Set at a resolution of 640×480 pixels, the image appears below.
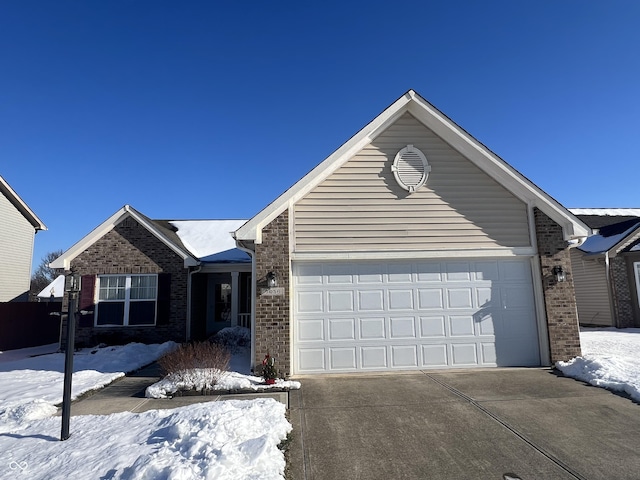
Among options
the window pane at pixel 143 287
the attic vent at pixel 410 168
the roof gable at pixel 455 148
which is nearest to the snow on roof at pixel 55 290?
the window pane at pixel 143 287

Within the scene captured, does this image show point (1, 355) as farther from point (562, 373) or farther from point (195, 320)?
point (562, 373)

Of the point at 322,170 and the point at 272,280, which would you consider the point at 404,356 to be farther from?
the point at 322,170

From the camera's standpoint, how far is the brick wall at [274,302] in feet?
26.8

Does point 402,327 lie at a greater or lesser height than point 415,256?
lesser

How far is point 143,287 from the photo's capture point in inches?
521

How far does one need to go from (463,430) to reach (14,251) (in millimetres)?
20892

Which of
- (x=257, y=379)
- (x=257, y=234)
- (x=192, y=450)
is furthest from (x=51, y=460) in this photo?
(x=257, y=234)

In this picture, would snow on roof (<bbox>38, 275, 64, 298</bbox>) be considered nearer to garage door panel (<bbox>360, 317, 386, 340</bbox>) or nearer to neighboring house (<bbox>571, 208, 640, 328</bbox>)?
garage door panel (<bbox>360, 317, 386, 340</bbox>)

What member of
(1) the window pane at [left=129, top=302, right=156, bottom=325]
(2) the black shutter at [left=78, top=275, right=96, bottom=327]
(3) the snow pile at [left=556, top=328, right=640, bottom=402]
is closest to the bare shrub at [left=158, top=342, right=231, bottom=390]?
(1) the window pane at [left=129, top=302, right=156, bottom=325]

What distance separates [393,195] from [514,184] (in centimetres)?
288

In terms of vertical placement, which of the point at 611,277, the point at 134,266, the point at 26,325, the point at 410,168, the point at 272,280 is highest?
the point at 410,168

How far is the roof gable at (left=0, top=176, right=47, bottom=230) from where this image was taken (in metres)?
17.4

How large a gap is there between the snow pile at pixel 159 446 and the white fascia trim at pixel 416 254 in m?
3.74

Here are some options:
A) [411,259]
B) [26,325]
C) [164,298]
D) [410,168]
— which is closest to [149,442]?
[411,259]
